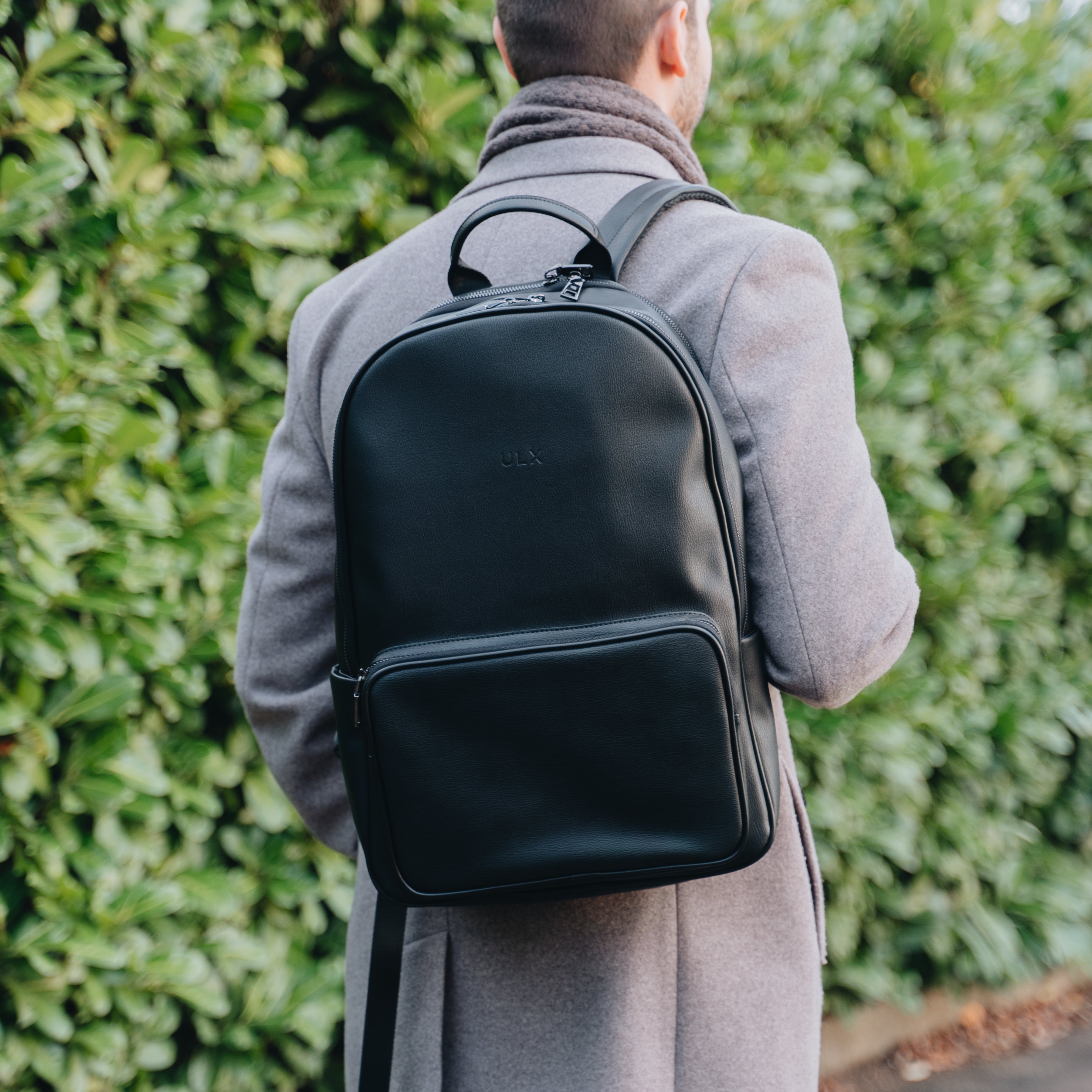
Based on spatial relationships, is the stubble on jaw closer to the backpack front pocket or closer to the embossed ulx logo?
the embossed ulx logo

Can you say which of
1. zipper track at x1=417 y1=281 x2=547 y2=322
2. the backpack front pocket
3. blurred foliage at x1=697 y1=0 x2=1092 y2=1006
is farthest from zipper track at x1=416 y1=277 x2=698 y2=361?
blurred foliage at x1=697 y1=0 x2=1092 y2=1006

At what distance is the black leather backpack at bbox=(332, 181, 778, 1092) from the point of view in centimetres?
94

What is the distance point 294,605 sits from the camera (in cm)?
133

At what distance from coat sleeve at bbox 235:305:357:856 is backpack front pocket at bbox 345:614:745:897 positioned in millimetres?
385

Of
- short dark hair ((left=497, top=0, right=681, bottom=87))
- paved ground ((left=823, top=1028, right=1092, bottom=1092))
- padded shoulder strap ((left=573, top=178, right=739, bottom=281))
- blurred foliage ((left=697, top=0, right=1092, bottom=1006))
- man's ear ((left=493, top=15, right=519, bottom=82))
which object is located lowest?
paved ground ((left=823, top=1028, right=1092, bottom=1092))

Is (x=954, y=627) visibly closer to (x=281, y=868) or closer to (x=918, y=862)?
(x=918, y=862)

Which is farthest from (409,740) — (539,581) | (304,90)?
(304,90)

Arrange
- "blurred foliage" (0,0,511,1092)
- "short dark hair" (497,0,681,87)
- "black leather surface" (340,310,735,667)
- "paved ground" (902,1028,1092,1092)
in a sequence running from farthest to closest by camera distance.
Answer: "paved ground" (902,1028,1092,1092)
"blurred foliage" (0,0,511,1092)
"short dark hair" (497,0,681,87)
"black leather surface" (340,310,735,667)

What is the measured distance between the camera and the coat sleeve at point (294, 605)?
4.33 feet

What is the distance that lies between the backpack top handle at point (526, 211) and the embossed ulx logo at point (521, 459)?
0.22 meters

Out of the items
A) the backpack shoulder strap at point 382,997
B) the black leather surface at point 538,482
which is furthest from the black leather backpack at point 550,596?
the backpack shoulder strap at point 382,997

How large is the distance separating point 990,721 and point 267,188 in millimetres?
2578

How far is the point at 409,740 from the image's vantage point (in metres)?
0.97

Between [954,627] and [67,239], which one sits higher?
[67,239]
